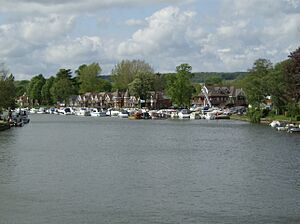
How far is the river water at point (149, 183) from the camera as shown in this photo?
997 inches

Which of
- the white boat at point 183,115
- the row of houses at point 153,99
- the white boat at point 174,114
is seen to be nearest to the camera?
the white boat at point 183,115

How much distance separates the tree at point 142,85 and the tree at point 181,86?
49.3 feet

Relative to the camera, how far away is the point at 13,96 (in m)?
91.6

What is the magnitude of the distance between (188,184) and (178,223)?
28.2 ft

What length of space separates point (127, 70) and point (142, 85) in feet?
97.1

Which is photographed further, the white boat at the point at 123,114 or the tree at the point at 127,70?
the tree at the point at 127,70

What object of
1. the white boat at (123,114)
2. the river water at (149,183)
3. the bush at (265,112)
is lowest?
the river water at (149,183)

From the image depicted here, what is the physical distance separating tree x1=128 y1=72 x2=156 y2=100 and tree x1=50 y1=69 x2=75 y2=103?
39.6 metres

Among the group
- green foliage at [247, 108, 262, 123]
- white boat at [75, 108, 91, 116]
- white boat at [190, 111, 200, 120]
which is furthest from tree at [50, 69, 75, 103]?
green foliage at [247, 108, 262, 123]

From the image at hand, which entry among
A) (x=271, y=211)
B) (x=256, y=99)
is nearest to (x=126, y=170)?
(x=271, y=211)

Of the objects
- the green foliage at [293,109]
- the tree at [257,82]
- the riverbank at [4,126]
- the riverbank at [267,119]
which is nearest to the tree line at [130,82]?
the riverbank at [267,119]

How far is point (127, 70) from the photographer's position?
7190 inches

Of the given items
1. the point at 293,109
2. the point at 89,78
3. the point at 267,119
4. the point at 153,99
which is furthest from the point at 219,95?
the point at 293,109

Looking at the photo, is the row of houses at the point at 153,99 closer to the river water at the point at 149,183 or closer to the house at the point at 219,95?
the house at the point at 219,95
